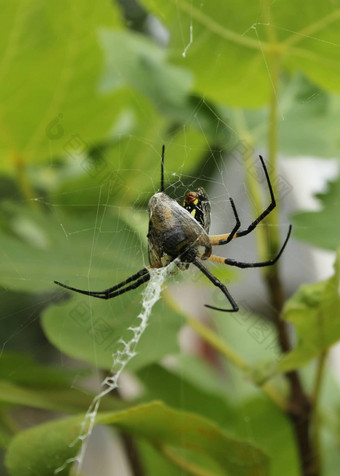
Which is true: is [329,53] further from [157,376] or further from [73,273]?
[157,376]

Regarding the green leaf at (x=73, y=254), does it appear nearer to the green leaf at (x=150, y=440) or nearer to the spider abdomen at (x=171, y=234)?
the spider abdomen at (x=171, y=234)

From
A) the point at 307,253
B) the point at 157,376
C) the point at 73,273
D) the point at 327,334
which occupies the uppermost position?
the point at 327,334

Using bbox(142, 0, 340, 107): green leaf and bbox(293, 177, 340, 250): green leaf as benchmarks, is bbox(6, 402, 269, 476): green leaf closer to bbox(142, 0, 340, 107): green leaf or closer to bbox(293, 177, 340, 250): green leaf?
bbox(293, 177, 340, 250): green leaf

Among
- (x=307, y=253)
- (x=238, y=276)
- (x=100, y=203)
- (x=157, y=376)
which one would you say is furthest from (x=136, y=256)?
(x=307, y=253)

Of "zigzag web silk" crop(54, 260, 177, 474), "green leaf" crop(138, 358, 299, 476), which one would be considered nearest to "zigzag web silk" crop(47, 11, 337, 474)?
"zigzag web silk" crop(54, 260, 177, 474)

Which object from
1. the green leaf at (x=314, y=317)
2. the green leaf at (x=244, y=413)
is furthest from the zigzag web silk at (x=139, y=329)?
the green leaf at (x=314, y=317)
